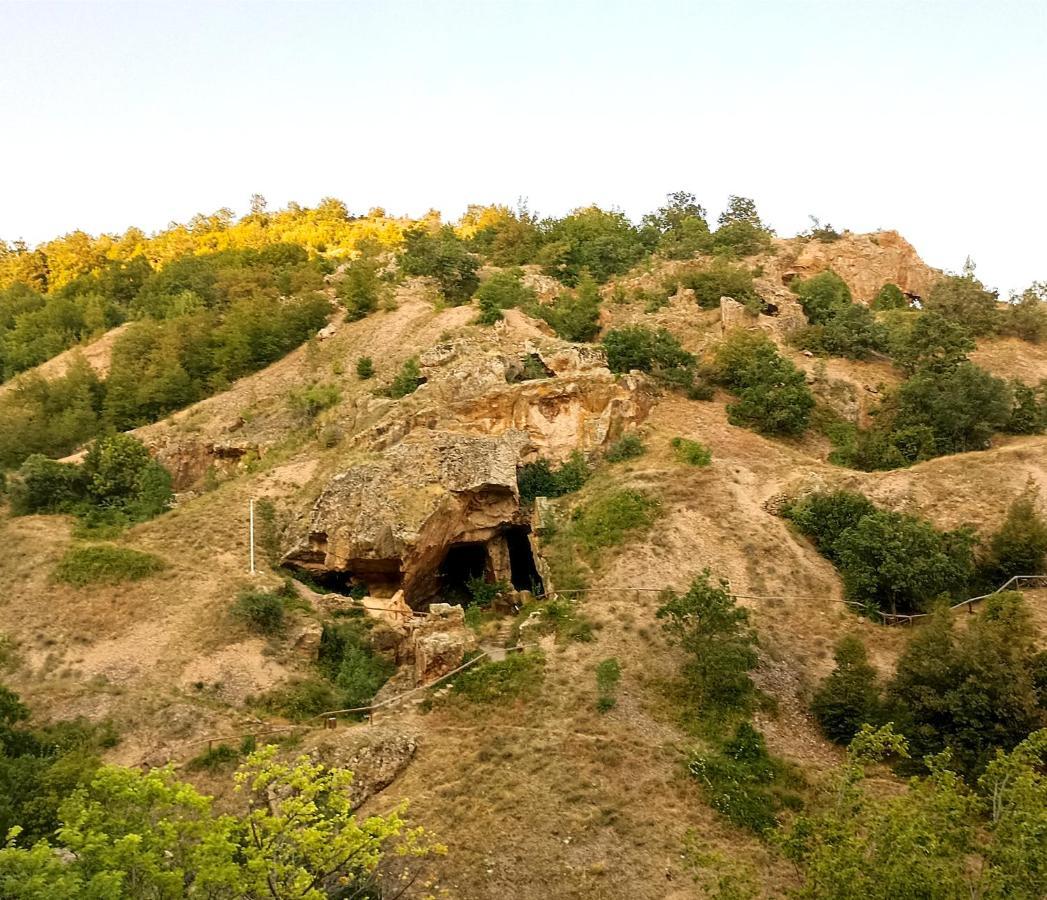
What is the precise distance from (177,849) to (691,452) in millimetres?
23332

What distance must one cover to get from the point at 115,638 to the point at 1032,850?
904 inches

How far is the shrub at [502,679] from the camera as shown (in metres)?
22.2

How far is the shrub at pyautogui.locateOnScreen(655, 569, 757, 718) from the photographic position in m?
21.7

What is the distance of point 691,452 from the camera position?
104ft

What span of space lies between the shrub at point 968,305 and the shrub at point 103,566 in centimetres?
3637

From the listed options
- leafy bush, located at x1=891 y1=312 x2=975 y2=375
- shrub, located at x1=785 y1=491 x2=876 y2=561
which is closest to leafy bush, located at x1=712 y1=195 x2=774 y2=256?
leafy bush, located at x1=891 y1=312 x2=975 y2=375

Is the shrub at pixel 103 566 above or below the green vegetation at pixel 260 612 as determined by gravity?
above

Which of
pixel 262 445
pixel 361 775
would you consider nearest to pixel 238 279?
pixel 262 445

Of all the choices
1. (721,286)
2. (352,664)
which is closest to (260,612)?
(352,664)

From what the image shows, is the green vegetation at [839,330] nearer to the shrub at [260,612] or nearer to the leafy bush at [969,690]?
the leafy bush at [969,690]

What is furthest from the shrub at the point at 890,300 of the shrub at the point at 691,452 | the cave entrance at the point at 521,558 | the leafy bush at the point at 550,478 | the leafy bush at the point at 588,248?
the cave entrance at the point at 521,558

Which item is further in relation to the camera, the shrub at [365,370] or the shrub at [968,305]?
the shrub at [968,305]

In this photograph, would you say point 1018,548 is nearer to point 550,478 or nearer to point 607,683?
point 607,683

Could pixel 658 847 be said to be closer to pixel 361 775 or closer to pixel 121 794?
pixel 361 775
